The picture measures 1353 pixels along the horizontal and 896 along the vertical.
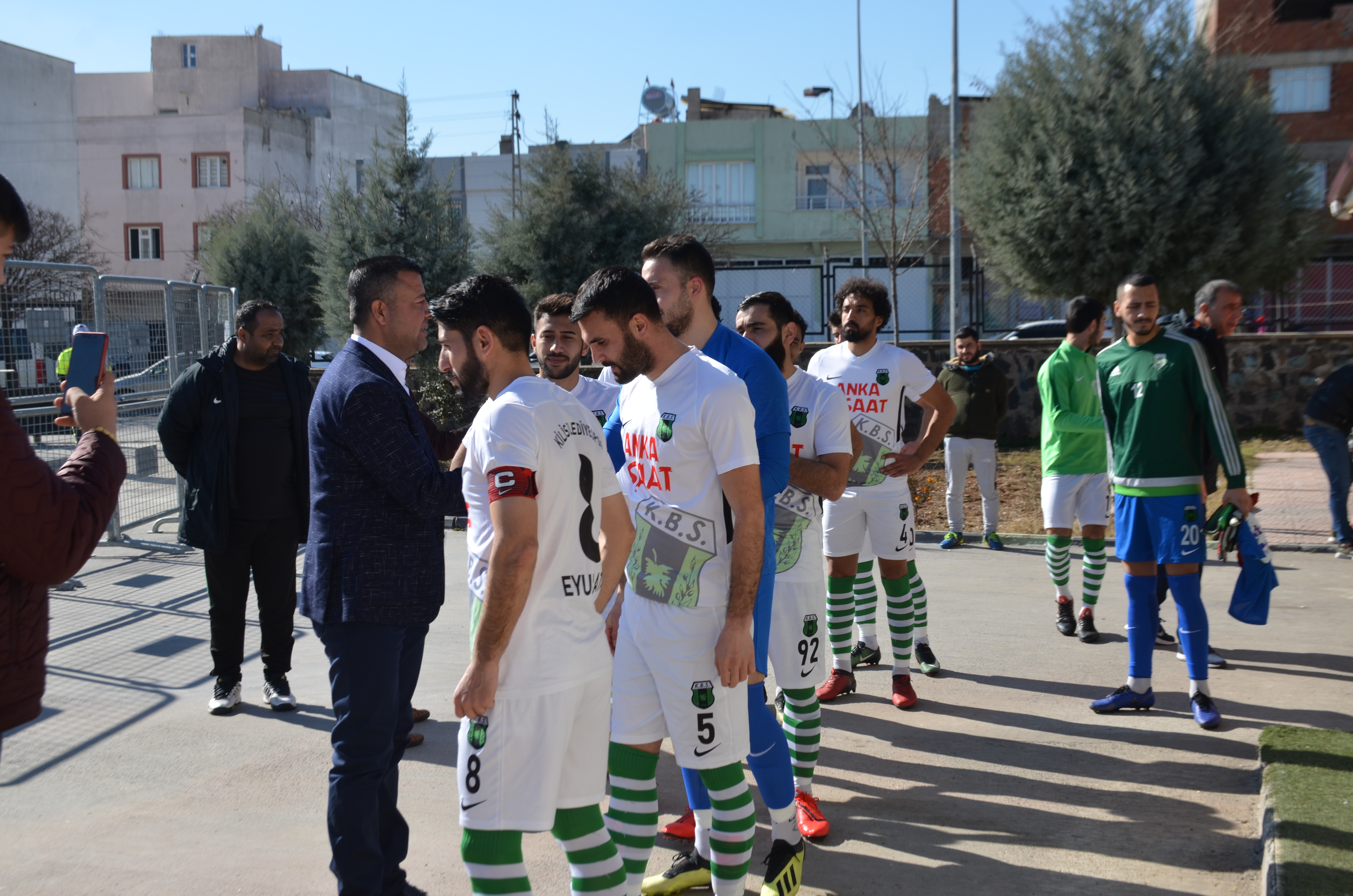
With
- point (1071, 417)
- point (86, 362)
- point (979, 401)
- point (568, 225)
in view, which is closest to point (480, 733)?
point (86, 362)

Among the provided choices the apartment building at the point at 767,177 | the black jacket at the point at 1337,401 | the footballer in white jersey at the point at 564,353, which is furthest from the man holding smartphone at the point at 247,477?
the apartment building at the point at 767,177

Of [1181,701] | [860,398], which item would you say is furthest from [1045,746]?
[860,398]

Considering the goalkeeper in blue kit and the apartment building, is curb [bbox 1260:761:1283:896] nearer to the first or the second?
the goalkeeper in blue kit

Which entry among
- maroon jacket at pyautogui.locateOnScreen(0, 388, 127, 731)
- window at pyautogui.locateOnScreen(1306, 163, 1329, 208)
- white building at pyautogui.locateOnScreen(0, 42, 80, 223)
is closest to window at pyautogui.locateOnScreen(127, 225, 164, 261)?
white building at pyautogui.locateOnScreen(0, 42, 80, 223)

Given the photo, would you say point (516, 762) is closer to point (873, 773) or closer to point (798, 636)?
point (798, 636)

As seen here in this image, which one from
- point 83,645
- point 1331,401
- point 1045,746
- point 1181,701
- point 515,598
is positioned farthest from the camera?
point 1331,401

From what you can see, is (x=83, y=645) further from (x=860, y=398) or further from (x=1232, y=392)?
(x=1232, y=392)

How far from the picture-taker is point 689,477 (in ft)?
10.6

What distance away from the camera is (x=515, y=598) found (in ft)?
8.68

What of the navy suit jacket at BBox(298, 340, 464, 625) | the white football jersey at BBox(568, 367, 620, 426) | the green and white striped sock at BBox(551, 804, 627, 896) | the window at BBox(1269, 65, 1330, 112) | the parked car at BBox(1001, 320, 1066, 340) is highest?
the window at BBox(1269, 65, 1330, 112)

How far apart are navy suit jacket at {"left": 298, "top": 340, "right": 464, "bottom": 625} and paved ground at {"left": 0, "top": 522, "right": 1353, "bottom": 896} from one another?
116 cm

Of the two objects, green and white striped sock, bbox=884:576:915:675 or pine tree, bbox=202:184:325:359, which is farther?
pine tree, bbox=202:184:325:359

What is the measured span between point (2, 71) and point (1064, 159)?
40702 millimetres

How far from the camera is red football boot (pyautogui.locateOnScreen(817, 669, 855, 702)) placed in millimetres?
5840
